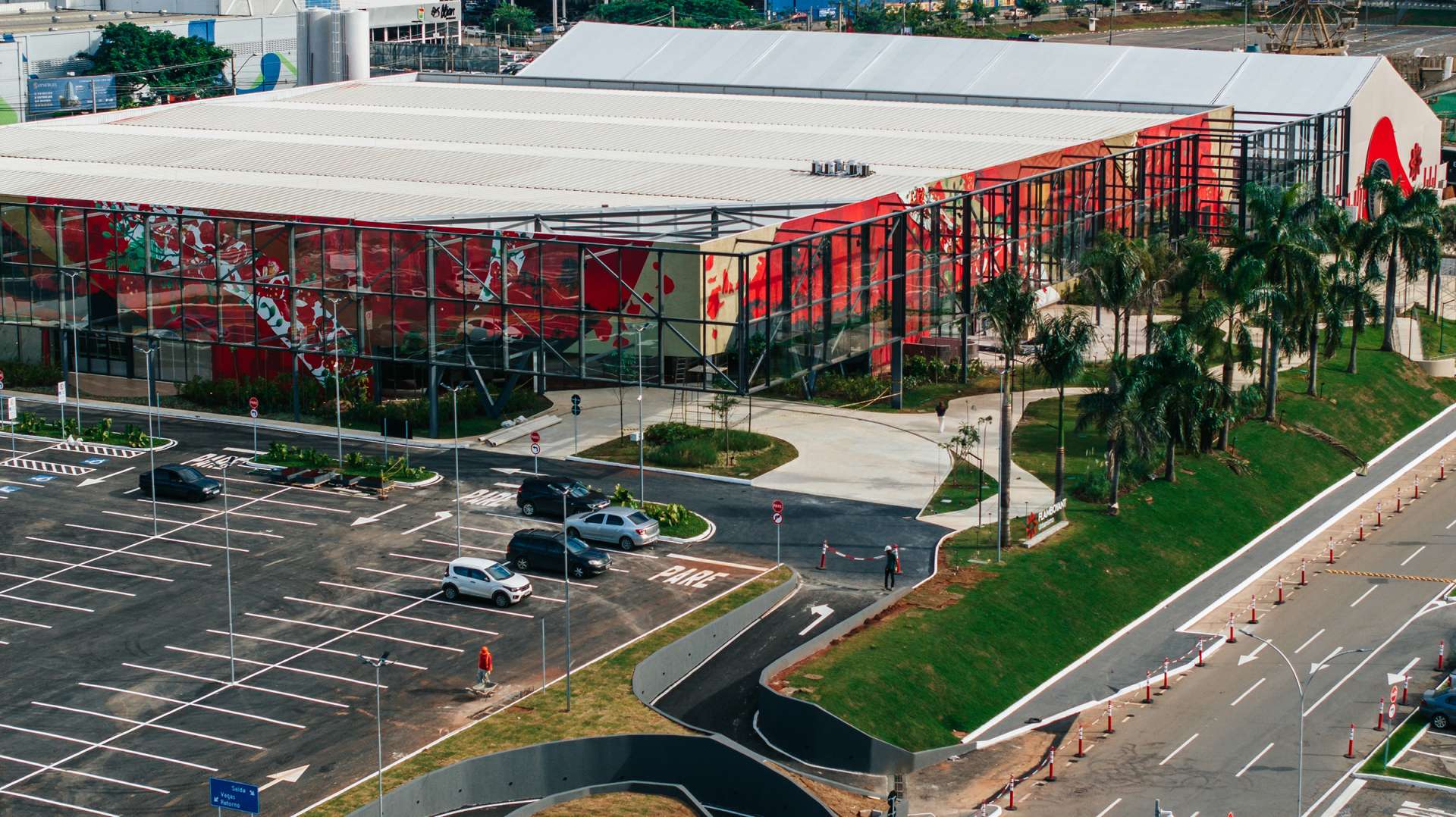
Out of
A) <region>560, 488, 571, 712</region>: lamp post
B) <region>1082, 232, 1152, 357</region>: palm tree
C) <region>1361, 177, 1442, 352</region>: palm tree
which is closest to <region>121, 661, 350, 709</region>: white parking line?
<region>560, 488, 571, 712</region>: lamp post

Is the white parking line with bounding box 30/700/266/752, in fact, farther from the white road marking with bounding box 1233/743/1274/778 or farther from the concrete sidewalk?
the white road marking with bounding box 1233/743/1274/778

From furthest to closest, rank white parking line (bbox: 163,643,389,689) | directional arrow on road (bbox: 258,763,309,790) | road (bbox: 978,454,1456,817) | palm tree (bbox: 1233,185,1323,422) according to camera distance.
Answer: palm tree (bbox: 1233,185,1323,422) → white parking line (bbox: 163,643,389,689) → road (bbox: 978,454,1456,817) → directional arrow on road (bbox: 258,763,309,790)

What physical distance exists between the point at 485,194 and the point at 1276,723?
52.2 metres

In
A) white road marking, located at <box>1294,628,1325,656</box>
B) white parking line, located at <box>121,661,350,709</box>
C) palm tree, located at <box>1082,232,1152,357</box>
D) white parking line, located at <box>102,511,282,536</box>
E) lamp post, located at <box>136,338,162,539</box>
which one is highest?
palm tree, located at <box>1082,232,1152,357</box>

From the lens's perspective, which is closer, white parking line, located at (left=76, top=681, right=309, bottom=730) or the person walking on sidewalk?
white parking line, located at (left=76, top=681, right=309, bottom=730)

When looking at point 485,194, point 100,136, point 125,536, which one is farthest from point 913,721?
point 100,136

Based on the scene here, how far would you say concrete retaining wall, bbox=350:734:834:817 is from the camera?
2149 inches

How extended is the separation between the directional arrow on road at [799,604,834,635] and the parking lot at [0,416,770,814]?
137 inches

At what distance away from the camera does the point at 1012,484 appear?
83.4 m

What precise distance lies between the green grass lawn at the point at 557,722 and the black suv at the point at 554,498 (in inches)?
Result: 496

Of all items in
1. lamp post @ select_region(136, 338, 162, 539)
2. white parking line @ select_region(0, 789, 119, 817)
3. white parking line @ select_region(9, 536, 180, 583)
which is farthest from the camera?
lamp post @ select_region(136, 338, 162, 539)

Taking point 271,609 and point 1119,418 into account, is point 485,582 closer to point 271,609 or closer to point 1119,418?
point 271,609

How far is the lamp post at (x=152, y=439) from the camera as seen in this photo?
76312 mm

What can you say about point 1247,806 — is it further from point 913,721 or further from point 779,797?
point 779,797
